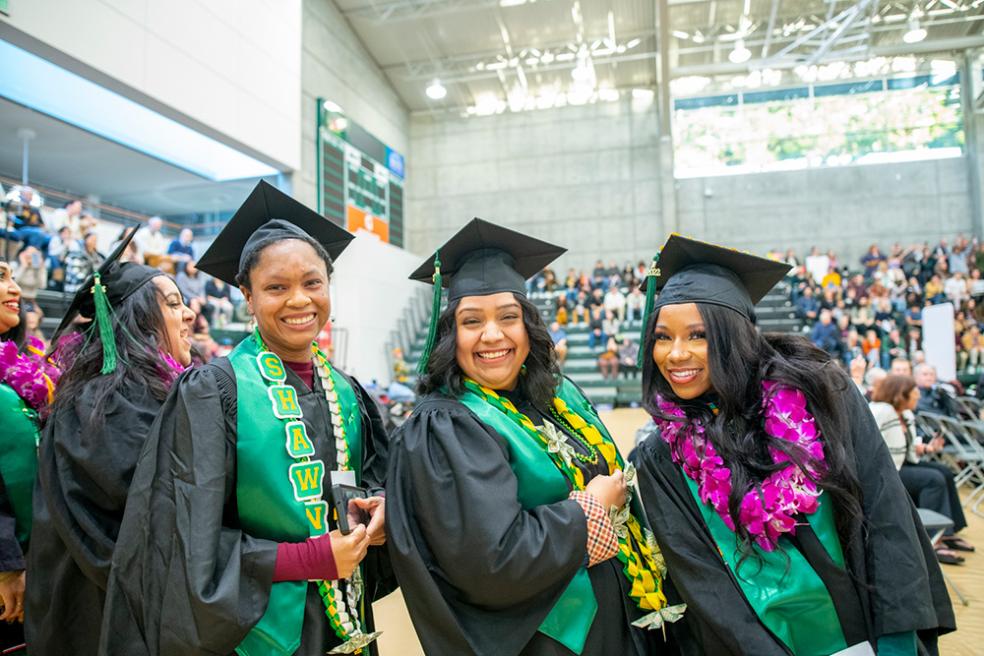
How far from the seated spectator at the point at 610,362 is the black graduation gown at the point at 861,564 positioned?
1139cm

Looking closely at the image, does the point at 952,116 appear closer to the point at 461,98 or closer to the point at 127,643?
the point at 461,98

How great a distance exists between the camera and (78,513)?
1.71 metres

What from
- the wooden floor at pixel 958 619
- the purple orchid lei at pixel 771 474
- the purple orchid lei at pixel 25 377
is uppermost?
the purple orchid lei at pixel 25 377

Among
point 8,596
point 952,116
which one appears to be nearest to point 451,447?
point 8,596

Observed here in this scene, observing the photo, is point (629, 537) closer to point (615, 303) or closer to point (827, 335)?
point (827, 335)

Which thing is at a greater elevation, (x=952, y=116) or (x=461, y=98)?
(x=461, y=98)

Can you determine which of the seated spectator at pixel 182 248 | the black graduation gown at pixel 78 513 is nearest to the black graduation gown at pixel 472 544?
the black graduation gown at pixel 78 513

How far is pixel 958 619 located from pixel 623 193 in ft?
48.3

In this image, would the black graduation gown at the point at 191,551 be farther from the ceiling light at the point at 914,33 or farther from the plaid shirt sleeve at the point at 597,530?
the ceiling light at the point at 914,33

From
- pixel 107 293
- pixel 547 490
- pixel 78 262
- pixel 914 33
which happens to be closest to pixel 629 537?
pixel 547 490

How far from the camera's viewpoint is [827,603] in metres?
1.38

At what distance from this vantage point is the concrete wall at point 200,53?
6863 mm

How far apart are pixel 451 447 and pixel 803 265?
1574cm

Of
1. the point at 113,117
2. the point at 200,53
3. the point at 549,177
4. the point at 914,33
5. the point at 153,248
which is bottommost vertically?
the point at 153,248
